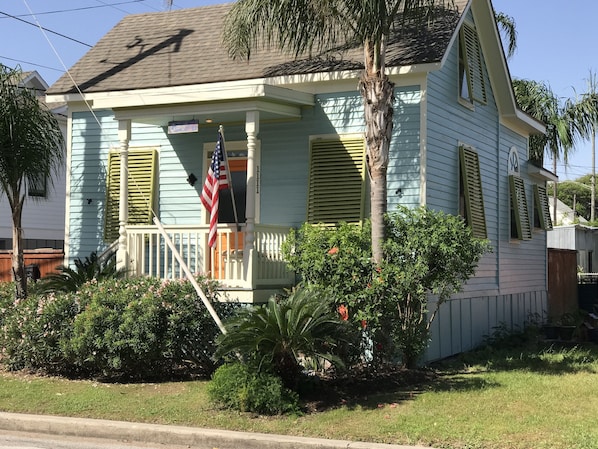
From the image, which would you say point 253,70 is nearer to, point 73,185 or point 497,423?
point 73,185

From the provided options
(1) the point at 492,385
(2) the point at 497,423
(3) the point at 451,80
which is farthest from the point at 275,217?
(2) the point at 497,423

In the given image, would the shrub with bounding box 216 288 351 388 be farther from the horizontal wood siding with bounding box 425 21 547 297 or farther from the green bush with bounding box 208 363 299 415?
the horizontal wood siding with bounding box 425 21 547 297

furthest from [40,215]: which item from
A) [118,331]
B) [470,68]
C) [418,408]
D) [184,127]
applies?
[418,408]

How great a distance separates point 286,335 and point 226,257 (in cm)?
300

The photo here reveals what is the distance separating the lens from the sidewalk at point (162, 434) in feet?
23.9

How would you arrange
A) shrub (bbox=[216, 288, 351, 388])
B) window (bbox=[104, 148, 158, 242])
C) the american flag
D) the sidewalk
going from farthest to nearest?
1. window (bbox=[104, 148, 158, 242])
2. the american flag
3. shrub (bbox=[216, 288, 351, 388])
4. the sidewalk

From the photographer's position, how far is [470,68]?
1460 centimetres

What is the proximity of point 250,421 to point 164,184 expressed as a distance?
23.0 ft

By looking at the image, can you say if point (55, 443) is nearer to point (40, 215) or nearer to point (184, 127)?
point (184, 127)

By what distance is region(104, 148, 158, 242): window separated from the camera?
14.1 m

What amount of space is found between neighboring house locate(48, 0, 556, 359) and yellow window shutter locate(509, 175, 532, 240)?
5 centimetres

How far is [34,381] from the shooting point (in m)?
10.5

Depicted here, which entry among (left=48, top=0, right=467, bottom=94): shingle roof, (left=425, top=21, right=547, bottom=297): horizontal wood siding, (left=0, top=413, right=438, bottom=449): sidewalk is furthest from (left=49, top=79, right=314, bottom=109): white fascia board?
(left=0, top=413, right=438, bottom=449): sidewalk

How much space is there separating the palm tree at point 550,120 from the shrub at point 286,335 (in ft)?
53.4
